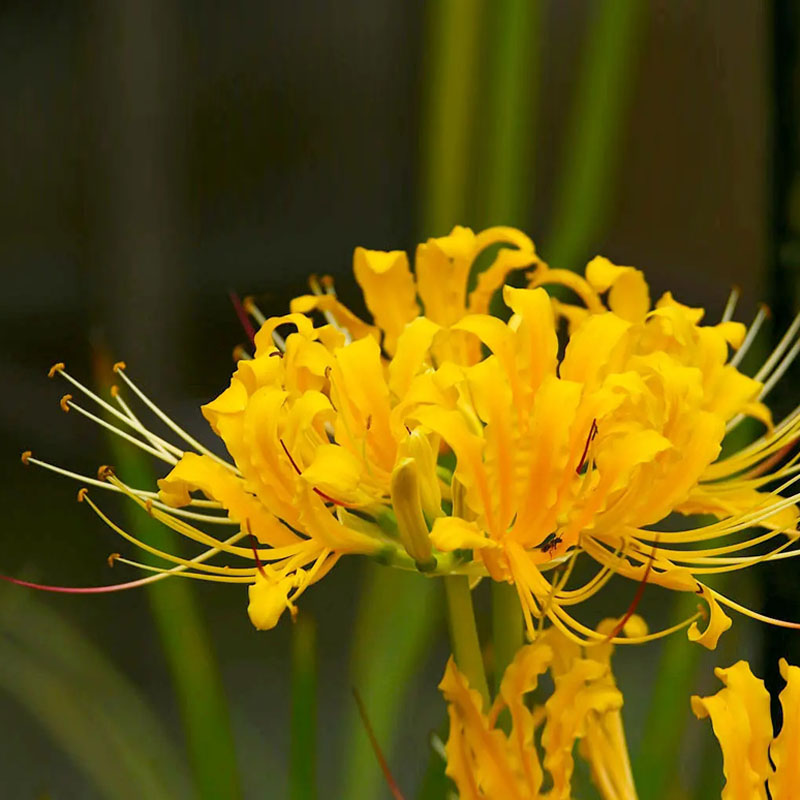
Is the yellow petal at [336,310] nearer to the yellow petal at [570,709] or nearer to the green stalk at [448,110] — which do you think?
the yellow petal at [570,709]

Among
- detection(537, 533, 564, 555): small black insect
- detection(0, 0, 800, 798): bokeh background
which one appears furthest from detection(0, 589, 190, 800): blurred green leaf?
detection(537, 533, 564, 555): small black insect

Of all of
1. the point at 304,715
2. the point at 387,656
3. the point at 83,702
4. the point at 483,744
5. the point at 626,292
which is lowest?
the point at 83,702

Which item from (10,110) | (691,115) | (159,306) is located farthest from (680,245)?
(10,110)

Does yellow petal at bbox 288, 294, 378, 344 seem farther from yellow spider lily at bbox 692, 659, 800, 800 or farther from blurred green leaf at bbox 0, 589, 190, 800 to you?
blurred green leaf at bbox 0, 589, 190, 800

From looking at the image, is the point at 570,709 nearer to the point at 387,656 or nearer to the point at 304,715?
the point at 304,715

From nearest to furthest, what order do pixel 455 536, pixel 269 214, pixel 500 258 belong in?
pixel 455 536, pixel 500 258, pixel 269 214

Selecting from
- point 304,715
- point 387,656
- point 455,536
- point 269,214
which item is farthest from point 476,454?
point 269,214
